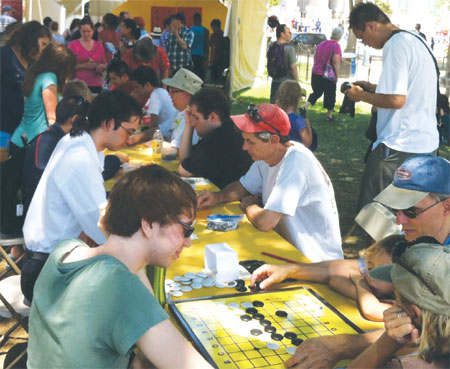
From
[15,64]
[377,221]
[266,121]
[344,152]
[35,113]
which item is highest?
[15,64]

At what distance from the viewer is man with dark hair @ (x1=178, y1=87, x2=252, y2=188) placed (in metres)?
4.10

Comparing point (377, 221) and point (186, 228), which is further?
point (377, 221)

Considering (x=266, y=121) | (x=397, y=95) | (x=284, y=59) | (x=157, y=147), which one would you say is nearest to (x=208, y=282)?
(x=266, y=121)

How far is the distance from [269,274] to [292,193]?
681 mm

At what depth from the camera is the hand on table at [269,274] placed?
2305 mm

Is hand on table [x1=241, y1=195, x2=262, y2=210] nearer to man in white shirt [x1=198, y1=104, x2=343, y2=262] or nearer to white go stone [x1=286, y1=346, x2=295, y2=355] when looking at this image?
man in white shirt [x1=198, y1=104, x2=343, y2=262]

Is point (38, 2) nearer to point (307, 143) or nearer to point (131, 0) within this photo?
point (131, 0)

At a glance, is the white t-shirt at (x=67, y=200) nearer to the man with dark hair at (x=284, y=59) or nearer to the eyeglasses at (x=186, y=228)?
the eyeglasses at (x=186, y=228)

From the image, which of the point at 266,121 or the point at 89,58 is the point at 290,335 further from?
the point at 89,58

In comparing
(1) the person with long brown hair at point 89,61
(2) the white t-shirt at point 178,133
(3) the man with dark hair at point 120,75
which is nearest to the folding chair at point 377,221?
(2) the white t-shirt at point 178,133

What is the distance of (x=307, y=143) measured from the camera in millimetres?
5406

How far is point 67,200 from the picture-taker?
2672 mm

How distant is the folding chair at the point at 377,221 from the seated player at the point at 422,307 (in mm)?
1708

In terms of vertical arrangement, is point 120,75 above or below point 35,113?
above
